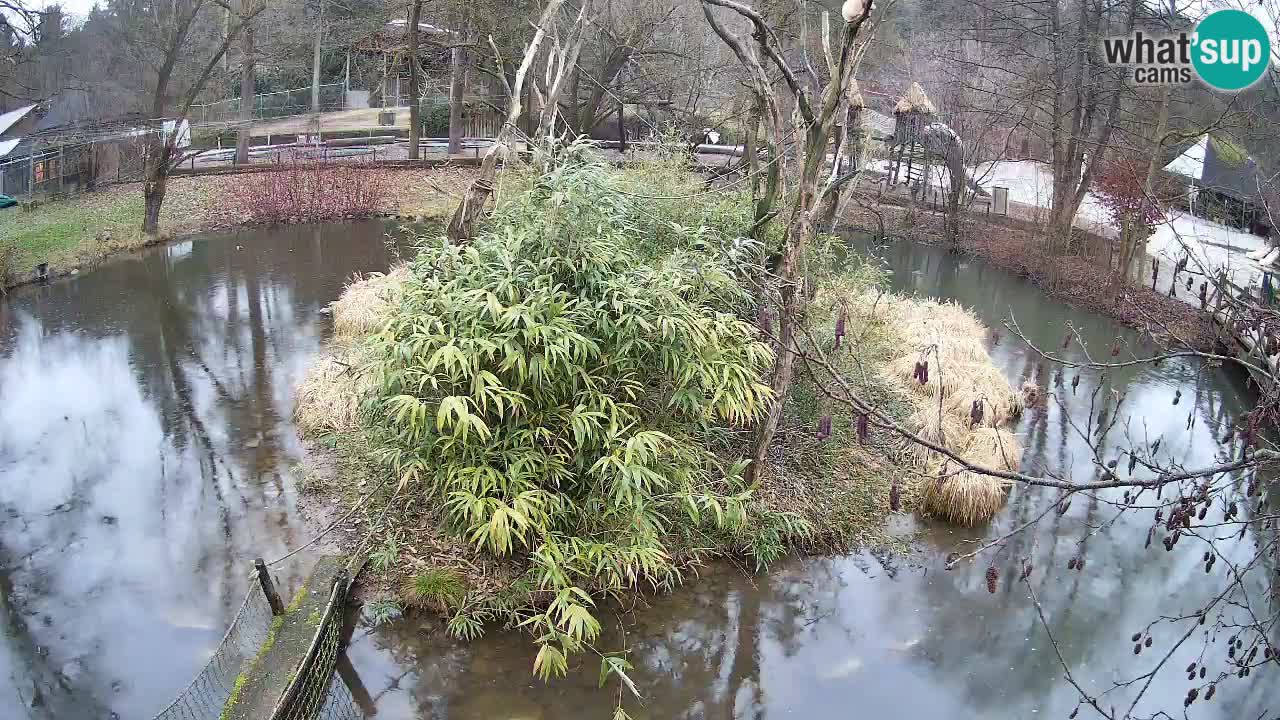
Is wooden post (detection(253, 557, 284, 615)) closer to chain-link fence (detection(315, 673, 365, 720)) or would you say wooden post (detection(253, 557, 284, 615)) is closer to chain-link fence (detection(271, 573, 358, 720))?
chain-link fence (detection(271, 573, 358, 720))

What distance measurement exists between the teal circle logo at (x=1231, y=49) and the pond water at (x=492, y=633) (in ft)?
10.9

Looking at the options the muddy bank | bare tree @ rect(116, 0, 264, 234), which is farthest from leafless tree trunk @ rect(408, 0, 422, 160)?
the muddy bank

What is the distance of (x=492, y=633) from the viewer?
219 inches

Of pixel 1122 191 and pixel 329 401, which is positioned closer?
pixel 329 401

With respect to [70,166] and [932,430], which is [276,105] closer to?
[70,166]

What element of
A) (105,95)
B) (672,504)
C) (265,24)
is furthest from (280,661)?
(105,95)

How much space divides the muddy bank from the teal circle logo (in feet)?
7.92

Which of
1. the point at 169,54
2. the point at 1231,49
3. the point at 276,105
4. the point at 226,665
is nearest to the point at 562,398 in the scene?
the point at 226,665

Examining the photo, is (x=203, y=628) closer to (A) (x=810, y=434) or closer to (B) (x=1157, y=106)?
(A) (x=810, y=434)

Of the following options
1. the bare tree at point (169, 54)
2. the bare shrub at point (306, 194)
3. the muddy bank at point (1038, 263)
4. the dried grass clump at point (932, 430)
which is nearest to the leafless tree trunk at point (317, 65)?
the bare tree at point (169, 54)

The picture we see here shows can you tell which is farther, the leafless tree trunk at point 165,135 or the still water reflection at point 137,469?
the leafless tree trunk at point 165,135

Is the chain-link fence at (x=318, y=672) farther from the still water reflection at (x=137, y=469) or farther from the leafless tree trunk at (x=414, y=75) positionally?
the leafless tree trunk at (x=414, y=75)

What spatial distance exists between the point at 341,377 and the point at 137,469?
1.75m

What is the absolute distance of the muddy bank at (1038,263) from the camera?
36.7 feet
